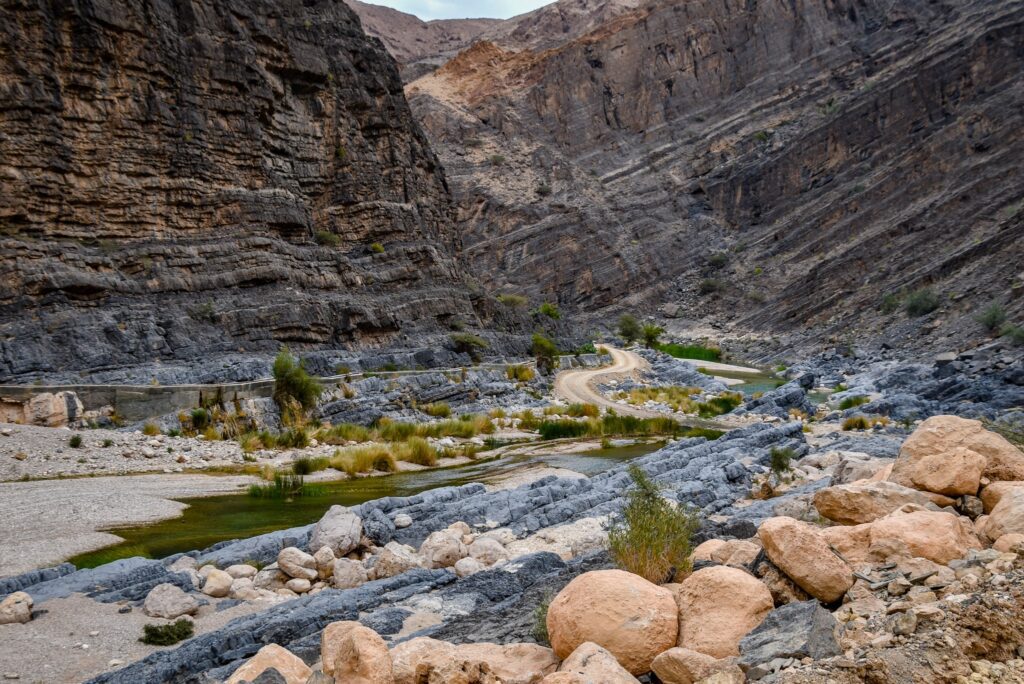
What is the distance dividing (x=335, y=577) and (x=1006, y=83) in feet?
252

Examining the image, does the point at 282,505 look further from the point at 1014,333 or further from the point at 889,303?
the point at 889,303

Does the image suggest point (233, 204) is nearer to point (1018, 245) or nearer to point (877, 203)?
point (1018, 245)

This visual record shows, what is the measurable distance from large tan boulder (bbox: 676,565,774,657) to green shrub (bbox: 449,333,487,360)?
33.0 meters

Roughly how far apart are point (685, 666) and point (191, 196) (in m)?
35.8

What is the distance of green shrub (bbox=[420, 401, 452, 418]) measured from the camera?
1128 inches

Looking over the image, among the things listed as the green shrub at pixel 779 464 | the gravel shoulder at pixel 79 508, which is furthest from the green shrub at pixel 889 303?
the gravel shoulder at pixel 79 508

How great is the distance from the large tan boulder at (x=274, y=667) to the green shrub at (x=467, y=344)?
108ft

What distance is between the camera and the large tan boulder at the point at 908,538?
15.9 feet

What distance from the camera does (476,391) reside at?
105 feet

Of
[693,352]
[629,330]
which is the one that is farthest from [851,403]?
[629,330]

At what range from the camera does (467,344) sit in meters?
37.8

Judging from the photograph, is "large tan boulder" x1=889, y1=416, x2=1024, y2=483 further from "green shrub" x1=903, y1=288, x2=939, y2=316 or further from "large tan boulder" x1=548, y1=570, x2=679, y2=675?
"green shrub" x1=903, y1=288, x2=939, y2=316

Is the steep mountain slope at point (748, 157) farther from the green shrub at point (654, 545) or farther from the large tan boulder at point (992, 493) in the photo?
the green shrub at point (654, 545)

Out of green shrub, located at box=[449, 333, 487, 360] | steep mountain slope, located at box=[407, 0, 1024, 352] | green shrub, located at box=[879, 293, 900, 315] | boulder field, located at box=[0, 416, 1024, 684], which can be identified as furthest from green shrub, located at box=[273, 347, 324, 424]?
green shrub, located at box=[879, 293, 900, 315]
